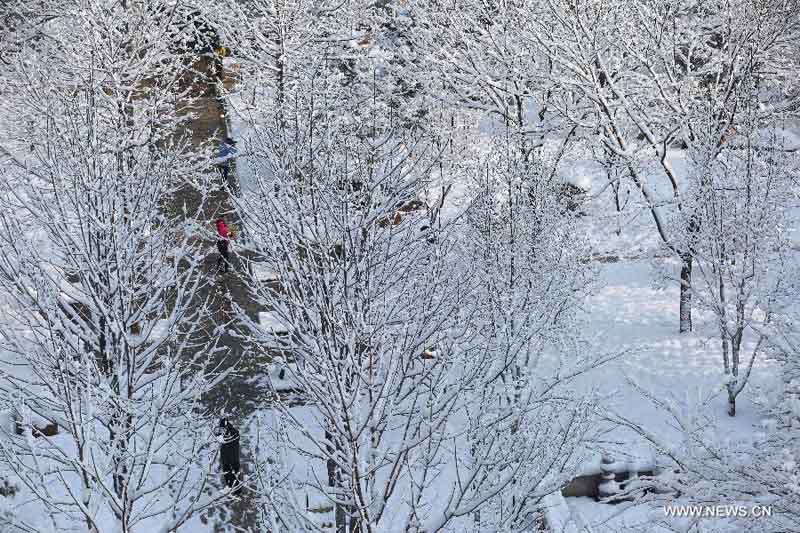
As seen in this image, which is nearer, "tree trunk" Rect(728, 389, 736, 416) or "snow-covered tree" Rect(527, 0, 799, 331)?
"tree trunk" Rect(728, 389, 736, 416)

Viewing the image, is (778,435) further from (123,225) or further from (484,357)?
(123,225)

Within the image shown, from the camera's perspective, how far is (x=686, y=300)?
18.6 metres

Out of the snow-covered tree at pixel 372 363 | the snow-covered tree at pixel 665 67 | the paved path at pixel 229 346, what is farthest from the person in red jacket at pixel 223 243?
the snow-covered tree at pixel 665 67

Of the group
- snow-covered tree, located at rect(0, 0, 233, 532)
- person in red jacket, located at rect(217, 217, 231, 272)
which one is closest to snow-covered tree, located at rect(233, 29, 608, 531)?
snow-covered tree, located at rect(0, 0, 233, 532)

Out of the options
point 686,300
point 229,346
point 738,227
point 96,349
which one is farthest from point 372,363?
point 686,300

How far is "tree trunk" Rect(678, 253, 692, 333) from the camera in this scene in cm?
1825

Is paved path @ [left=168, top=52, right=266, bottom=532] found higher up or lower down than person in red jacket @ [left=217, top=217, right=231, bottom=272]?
lower down

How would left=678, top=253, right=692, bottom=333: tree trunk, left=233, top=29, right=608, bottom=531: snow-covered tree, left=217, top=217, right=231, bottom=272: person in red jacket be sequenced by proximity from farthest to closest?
left=217, top=217, right=231, bottom=272: person in red jacket, left=678, top=253, right=692, bottom=333: tree trunk, left=233, top=29, right=608, bottom=531: snow-covered tree

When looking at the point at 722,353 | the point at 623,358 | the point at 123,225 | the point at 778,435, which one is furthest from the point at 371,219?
the point at 722,353

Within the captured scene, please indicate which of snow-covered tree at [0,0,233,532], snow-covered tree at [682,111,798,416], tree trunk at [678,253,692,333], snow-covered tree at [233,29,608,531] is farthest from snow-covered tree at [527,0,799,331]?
snow-covered tree at [0,0,233,532]

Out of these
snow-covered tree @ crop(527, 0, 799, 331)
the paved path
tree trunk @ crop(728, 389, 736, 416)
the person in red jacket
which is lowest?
tree trunk @ crop(728, 389, 736, 416)

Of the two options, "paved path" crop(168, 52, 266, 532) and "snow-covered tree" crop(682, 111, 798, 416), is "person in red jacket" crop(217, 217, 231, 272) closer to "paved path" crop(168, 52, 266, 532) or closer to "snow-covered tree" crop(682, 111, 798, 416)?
"paved path" crop(168, 52, 266, 532)

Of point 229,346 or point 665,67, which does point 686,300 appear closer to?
point 665,67

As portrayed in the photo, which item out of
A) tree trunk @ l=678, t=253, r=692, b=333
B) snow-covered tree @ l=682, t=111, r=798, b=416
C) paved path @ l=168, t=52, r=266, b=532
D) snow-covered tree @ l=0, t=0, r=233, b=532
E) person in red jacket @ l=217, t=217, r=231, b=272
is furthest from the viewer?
person in red jacket @ l=217, t=217, r=231, b=272
